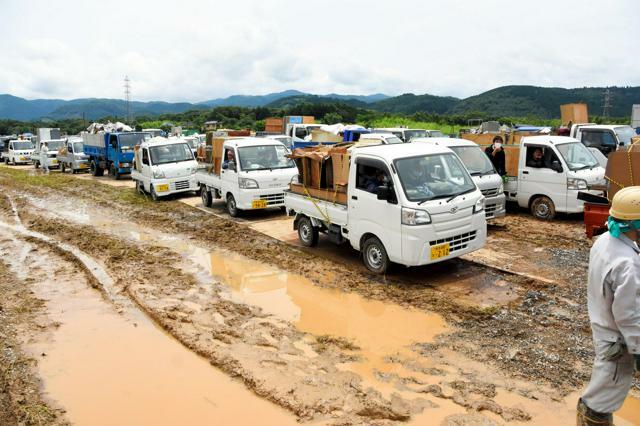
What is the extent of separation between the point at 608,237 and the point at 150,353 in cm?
496

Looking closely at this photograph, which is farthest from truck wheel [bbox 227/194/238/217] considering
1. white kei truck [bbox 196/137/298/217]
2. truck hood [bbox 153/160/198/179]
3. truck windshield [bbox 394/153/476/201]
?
truck windshield [bbox 394/153/476/201]

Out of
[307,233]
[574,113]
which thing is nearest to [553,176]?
[307,233]

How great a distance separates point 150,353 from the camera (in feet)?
19.2

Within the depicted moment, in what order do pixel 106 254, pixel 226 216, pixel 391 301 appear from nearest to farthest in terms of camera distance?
1. pixel 391 301
2. pixel 106 254
3. pixel 226 216

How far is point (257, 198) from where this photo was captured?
40.8 ft

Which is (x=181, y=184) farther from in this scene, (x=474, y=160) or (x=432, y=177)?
(x=432, y=177)

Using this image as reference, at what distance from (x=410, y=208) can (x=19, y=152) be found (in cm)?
3829

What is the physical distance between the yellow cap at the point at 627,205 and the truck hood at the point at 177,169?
14.6m

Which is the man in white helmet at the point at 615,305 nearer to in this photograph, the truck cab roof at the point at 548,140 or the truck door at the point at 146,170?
the truck cab roof at the point at 548,140

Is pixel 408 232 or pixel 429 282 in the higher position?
pixel 408 232

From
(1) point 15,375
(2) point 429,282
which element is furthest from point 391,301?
(1) point 15,375

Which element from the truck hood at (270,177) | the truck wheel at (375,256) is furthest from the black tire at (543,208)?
the truck hood at (270,177)

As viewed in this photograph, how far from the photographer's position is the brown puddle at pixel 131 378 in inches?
181

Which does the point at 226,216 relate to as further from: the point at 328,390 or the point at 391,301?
the point at 328,390
